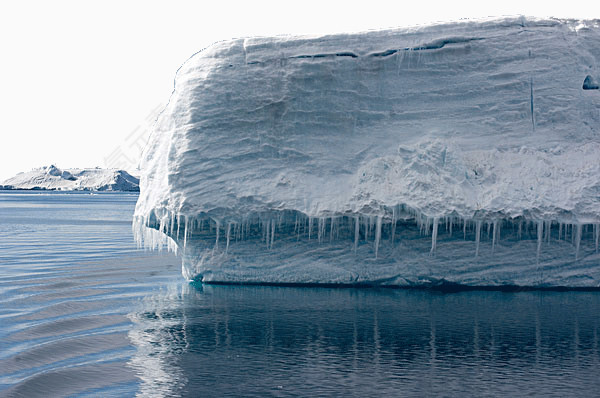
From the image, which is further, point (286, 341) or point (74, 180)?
point (74, 180)

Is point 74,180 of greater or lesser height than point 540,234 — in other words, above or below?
above

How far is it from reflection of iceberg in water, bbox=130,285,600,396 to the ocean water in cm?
3

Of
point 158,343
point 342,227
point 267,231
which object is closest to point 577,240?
point 342,227

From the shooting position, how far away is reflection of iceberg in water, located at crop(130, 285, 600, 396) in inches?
292

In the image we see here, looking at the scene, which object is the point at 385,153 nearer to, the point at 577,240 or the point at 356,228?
the point at 356,228

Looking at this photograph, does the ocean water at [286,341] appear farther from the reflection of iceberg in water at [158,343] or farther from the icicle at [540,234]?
the icicle at [540,234]

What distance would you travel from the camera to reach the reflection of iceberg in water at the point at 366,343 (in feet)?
24.3

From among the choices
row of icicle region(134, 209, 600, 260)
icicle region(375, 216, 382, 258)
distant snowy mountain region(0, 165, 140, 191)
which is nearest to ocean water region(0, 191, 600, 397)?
icicle region(375, 216, 382, 258)

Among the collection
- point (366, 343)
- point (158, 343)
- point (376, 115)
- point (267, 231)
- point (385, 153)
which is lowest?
point (158, 343)

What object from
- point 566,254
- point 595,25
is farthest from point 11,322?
point 595,25

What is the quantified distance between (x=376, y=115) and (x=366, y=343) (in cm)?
636

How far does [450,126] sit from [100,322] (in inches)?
322

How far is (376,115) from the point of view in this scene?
1420cm

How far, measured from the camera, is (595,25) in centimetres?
1442
